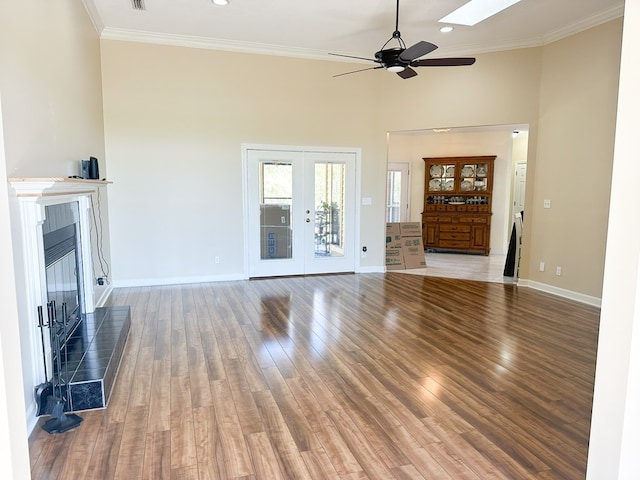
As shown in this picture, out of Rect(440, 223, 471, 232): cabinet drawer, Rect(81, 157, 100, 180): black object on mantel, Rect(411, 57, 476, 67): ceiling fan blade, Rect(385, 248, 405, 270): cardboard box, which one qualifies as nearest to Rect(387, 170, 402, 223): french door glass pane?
Rect(440, 223, 471, 232): cabinet drawer

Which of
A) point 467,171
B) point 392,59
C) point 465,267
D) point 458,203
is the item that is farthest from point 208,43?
point 458,203

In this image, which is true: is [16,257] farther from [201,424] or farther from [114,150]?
[114,150]

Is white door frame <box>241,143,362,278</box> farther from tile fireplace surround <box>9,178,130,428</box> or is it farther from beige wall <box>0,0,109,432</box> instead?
tile fireplace surround <box>9,178,130,428</box>

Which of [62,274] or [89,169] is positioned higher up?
[89,169]

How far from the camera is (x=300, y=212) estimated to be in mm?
6707

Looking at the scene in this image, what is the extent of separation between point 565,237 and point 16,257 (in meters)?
6.17

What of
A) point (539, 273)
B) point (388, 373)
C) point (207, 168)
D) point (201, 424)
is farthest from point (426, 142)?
point (201, 424)

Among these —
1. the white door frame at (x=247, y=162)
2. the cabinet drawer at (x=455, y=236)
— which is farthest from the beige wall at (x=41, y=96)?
the cabinet drawer at (x=455, y=236)

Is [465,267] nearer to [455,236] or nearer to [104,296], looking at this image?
[455,236]

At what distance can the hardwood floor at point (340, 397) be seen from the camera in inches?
85.0

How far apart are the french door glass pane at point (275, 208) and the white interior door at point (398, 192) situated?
4146 mm

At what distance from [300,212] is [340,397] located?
419cm

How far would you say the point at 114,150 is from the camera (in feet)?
18.7

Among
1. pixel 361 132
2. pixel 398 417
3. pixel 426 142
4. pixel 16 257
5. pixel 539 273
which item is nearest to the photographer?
pixel 16 257
